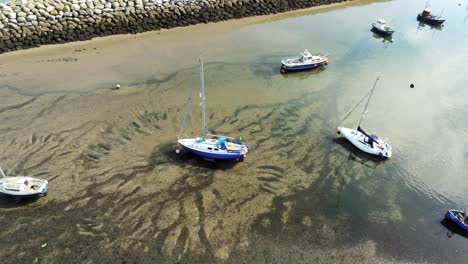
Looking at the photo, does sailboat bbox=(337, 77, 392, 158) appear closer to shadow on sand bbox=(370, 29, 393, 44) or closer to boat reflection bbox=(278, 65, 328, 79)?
boat reflection bbox=(278, 65, 328, 79)

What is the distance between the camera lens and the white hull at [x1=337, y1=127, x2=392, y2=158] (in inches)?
1029

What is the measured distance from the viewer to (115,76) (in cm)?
3353

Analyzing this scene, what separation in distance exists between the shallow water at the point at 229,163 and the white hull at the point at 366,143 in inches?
27.2

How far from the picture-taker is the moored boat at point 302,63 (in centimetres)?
3688

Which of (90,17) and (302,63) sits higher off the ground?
(90,17)

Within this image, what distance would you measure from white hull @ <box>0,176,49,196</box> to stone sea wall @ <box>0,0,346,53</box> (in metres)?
22.3

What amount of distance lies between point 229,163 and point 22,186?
1365 centimetres

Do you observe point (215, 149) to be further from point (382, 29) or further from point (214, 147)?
point (382, 29)

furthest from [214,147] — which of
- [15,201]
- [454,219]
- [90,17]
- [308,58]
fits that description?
[90,17]

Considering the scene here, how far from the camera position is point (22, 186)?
19.9 meters

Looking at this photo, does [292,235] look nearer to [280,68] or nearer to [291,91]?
[291,91]

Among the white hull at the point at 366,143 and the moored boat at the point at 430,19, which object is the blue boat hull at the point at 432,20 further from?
the white hull at the point at 366,143

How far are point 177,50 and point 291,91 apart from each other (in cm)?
1512

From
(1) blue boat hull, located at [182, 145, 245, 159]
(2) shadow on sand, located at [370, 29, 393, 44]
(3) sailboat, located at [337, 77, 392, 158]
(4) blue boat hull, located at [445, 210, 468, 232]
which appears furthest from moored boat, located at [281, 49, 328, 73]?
(4) blue boat hull, located at [445, 210, 468, 232]
